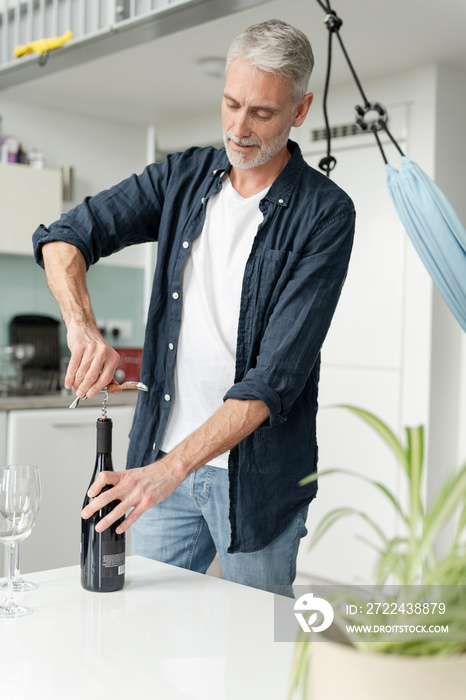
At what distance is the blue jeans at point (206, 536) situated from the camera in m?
1.49

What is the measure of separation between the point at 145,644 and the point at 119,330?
330cm

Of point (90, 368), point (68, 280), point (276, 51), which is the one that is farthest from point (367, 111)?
point (90, 368)

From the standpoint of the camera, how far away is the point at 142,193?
1.63 m

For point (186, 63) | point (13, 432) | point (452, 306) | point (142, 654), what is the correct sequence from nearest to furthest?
point (142, 654) → point (452, 306) → point (13, 432) → point (186, 63)

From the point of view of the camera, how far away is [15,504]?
1.04m

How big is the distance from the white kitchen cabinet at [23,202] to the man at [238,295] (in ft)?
6.81

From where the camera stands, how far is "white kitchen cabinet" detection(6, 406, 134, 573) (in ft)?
9.53

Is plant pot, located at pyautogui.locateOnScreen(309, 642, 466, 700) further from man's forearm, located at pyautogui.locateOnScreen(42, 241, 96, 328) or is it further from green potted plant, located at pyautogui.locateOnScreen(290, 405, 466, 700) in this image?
man's forearm, located at pyautogui.locateOnScreen(42, 241, 96, 328)

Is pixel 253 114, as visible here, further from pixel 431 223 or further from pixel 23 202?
pixel 23 202

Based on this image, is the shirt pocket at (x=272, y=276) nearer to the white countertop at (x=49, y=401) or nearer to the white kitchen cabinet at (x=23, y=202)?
the white countertop at (x=49, y=401)

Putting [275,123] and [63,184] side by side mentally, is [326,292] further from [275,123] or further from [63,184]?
[63,184]

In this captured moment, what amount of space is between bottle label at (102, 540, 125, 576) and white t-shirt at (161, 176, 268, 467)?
0.47 meters

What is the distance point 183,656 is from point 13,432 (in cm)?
213

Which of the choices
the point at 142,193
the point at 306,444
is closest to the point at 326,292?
the point at 306,444
